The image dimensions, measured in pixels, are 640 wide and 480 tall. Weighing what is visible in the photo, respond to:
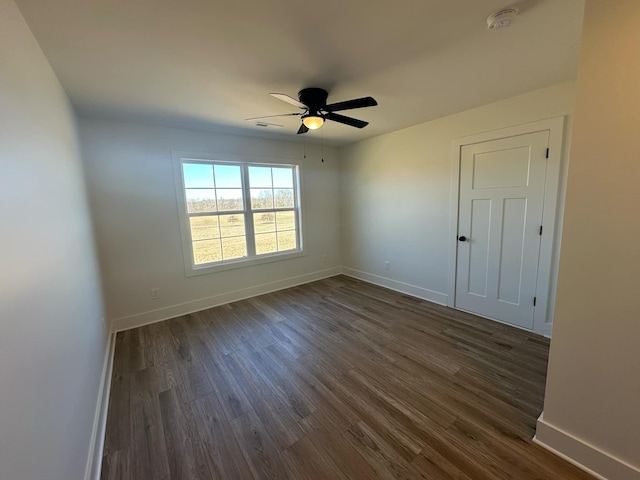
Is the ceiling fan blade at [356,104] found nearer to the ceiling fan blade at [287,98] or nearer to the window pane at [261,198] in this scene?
the ceiling fan blade at [287,98]

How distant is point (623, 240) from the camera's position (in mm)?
1203

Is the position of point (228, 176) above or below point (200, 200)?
above

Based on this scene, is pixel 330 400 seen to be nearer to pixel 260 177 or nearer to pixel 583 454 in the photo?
pixel 583 454

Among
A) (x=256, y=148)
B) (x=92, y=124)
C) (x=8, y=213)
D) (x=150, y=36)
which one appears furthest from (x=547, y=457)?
(x=92, y=124)

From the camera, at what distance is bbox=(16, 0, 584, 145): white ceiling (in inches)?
54.9

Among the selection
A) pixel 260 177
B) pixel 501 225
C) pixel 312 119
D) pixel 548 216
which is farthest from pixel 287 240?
pixel 548 216

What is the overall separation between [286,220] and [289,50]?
9.58 ft

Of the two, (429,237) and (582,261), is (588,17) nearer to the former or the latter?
(582,261)

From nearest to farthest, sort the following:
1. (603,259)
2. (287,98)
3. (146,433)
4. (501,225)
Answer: (603,259), (146,433), (287,98), (501,225)

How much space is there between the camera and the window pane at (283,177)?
14.1 feet

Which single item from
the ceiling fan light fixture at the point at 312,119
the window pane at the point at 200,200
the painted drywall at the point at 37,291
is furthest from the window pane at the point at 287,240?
the painted drywall at the point at 37,291

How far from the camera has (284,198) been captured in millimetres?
4438

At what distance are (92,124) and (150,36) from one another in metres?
1.94

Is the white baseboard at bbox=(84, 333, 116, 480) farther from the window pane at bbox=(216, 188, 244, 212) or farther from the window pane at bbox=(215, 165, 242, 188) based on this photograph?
the window pane at bbox=(215, 165, 242, 188)
